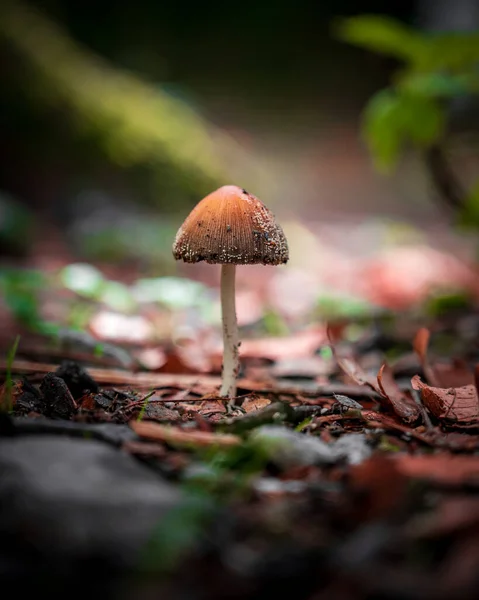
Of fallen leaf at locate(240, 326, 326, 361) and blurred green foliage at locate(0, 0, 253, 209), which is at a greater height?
blurred green foliage at locate(0, 0, 253, 209)

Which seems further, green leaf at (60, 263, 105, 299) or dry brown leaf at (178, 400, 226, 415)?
green leaf at (60, 263, 105, 299)

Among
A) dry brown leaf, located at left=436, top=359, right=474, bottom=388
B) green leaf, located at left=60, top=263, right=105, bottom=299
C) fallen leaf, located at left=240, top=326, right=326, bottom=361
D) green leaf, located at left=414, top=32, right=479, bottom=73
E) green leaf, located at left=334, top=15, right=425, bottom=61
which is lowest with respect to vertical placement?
dry brown leaf, located at left=436, top=359, right=474, bottom=388

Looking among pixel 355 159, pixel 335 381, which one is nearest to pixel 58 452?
pixel 335 381

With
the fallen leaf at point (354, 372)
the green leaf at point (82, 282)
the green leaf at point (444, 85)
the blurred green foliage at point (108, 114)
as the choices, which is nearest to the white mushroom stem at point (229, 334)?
the fallen leaf at point (354, 372)

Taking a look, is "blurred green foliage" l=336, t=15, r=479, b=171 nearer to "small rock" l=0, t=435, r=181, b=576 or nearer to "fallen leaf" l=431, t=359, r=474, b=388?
"fallen leaf" l=431, t=359, r=474, b=388

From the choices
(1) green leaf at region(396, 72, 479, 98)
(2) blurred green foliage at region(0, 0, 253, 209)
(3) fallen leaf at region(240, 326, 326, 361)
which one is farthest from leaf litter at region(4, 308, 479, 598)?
(2) blurred green foliage at region(0, 0, 253, 209)

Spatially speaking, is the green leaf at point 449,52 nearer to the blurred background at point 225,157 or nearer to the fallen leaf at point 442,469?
the blurred background at point 225,157

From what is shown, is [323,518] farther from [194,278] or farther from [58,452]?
[194,278]
